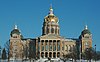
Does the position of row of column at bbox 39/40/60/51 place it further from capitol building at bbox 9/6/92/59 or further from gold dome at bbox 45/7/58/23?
gold dome at bbox 45/7/58/23

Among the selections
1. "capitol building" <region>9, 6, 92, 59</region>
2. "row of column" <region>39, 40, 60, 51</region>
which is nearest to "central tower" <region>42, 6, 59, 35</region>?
"capitol building" <region>9, 6, 92, 59</region>

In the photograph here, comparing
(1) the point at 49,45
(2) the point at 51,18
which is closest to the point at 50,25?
(2) the point at 51,18

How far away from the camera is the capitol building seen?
18288 cm

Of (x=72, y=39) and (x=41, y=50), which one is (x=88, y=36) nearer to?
(x=72, y=39)

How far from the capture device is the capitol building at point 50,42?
600 ft

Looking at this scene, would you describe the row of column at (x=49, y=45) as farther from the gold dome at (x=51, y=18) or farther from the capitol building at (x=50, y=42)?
the gold dome at (x=51, y=18)

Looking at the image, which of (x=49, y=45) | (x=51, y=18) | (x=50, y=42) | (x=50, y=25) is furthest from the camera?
(x=51, y=18)

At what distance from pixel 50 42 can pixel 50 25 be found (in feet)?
30.5

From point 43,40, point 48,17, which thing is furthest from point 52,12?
point 43,40

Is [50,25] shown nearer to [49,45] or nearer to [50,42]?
[50,42]

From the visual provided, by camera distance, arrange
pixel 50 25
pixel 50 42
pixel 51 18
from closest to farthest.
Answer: pixel 50 42 < pixel 50 25 < pixel 51 18

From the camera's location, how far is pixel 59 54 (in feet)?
606

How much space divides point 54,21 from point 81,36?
13.7 metres

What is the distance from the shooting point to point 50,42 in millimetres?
184000
